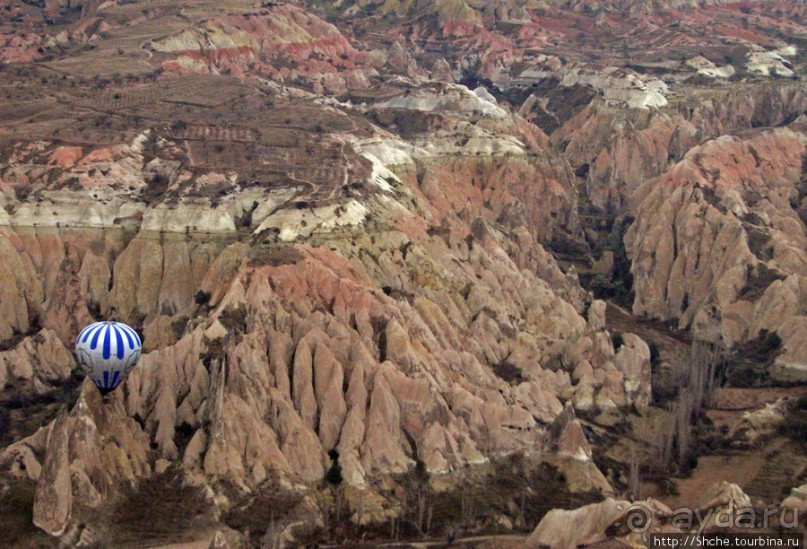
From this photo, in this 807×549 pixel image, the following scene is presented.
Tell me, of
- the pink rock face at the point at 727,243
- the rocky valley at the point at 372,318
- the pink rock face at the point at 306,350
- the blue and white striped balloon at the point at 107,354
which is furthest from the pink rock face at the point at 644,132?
the blue and white striped balloon at the point at 107,354

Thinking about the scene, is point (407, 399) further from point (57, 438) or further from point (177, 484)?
point (57, 438)

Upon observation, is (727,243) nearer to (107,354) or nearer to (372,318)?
(372,318)

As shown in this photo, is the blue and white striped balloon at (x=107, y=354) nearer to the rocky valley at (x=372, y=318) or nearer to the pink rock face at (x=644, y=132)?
the rocky valley at (x=372, y=318)

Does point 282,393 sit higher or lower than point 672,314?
higher

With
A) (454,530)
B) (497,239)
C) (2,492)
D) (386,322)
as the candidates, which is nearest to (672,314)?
(497,239)

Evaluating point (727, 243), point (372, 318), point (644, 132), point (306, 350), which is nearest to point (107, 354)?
point (306, 350)

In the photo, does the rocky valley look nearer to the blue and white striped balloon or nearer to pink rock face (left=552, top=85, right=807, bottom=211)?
pink rock face (left=552, top=85, right=807, bottom=211)

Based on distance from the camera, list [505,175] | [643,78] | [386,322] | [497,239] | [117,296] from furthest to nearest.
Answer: [643,78], [505,175], [497,239], [117,296], [386,322]
